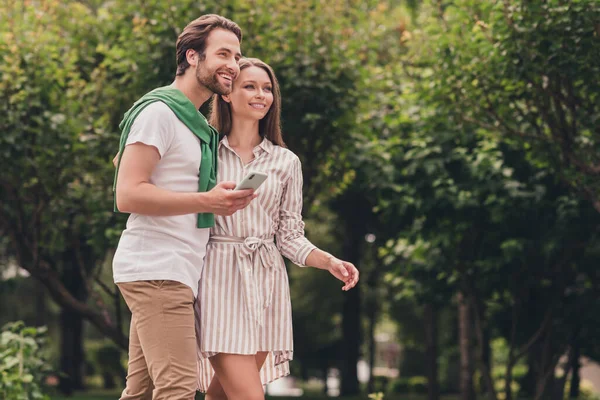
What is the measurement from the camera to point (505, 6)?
6961 mm

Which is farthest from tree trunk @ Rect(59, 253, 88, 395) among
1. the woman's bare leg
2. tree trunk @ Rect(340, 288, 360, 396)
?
the woman's bare leg

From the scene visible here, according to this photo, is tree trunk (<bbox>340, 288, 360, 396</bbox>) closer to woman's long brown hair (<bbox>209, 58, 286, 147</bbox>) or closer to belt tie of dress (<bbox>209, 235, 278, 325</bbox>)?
woman's long brown hair (<bbox>209, 58, 286, 147</bbox>)

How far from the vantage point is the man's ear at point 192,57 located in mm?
3482

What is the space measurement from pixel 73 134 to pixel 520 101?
15.1 ft

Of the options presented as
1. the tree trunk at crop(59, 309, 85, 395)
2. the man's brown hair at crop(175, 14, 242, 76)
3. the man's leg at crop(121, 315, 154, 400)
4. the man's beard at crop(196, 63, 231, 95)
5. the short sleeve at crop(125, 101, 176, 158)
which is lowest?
the tree trunk at crop(59, 309, 85, 395)

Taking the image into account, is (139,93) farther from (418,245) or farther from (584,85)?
(584,85)

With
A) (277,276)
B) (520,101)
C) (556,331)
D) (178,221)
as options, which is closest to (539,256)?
(556,331)

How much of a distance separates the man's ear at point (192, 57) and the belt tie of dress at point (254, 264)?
779 millimetres

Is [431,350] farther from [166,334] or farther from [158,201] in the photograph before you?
[158,201]

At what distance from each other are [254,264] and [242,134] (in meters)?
0.66

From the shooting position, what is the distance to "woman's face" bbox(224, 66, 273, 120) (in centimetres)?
402

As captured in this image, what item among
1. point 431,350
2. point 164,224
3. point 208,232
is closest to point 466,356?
point 431,350

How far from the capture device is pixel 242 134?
4.04 m

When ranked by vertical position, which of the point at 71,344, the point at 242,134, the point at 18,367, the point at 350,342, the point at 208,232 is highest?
the point at 242,134
